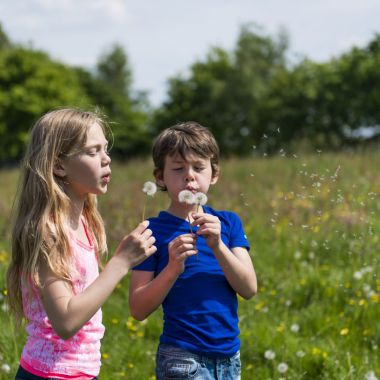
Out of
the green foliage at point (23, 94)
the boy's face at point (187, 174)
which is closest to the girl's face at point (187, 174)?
the boy's face at point (187, 174)

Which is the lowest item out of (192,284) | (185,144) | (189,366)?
(189,366)

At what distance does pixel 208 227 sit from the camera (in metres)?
2.19

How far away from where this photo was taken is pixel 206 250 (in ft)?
7.90

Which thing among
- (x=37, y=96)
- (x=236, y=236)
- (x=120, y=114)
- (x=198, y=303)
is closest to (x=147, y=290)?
(x=198, y=303)

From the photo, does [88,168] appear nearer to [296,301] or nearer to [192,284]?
[192,284]

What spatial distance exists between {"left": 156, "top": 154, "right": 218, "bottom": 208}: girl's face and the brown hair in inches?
0.8

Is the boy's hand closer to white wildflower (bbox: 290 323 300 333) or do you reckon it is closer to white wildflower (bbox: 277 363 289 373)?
white wildflower (bbox: 277 363 289 373)

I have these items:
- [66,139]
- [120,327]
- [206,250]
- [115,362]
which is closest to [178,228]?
[206,250]

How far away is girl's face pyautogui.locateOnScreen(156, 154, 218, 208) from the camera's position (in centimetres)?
236

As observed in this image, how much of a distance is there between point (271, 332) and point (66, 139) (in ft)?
7.50

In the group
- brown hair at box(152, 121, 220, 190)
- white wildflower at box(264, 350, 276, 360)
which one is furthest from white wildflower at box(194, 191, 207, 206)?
white wildflower at box(264, 350, 276, 360)

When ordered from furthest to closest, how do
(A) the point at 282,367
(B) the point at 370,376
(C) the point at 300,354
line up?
(C) the point at 300,354, (A) the point at 282,367, (B) the point at 370,376

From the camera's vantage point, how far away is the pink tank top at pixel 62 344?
220cm

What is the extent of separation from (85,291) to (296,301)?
295 centimetres
